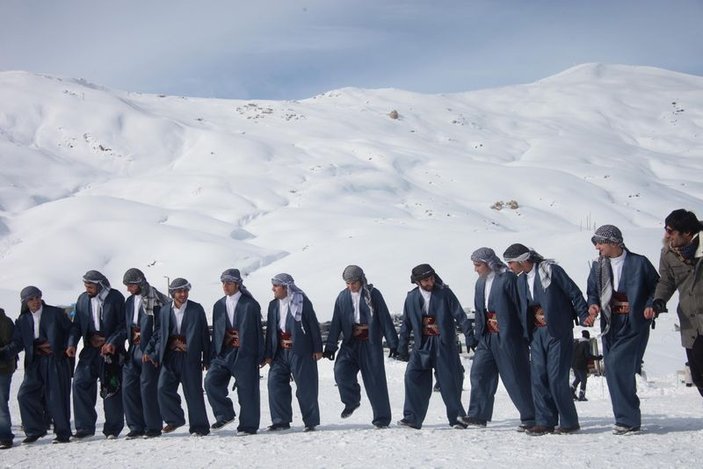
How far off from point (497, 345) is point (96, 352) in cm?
403

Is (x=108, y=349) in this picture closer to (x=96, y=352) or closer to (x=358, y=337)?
(x=96, y=352)

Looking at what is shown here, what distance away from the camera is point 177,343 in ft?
25.9

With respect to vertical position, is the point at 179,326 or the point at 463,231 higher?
the point at 463,231

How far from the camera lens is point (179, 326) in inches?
313

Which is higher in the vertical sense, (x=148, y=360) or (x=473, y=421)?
(x=148, y=360)

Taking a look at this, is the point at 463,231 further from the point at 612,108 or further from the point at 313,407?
the point at 612,108

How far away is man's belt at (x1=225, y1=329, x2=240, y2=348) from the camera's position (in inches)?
312

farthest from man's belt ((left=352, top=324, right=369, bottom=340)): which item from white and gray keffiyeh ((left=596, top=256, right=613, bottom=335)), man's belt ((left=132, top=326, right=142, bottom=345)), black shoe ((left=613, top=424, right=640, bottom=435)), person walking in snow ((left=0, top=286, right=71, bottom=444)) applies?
person walking in snow ((left=0, top=286, right=71, bottom=444))

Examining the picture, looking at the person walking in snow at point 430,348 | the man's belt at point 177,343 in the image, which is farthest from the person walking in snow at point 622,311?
the man's belt at point 177,343

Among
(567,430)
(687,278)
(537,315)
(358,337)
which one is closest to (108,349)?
(358,337)

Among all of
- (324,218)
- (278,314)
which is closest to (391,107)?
(324,218)

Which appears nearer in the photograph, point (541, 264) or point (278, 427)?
point (541, 264)

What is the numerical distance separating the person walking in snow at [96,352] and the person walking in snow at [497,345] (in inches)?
139

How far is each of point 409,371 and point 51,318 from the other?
3.66 m
